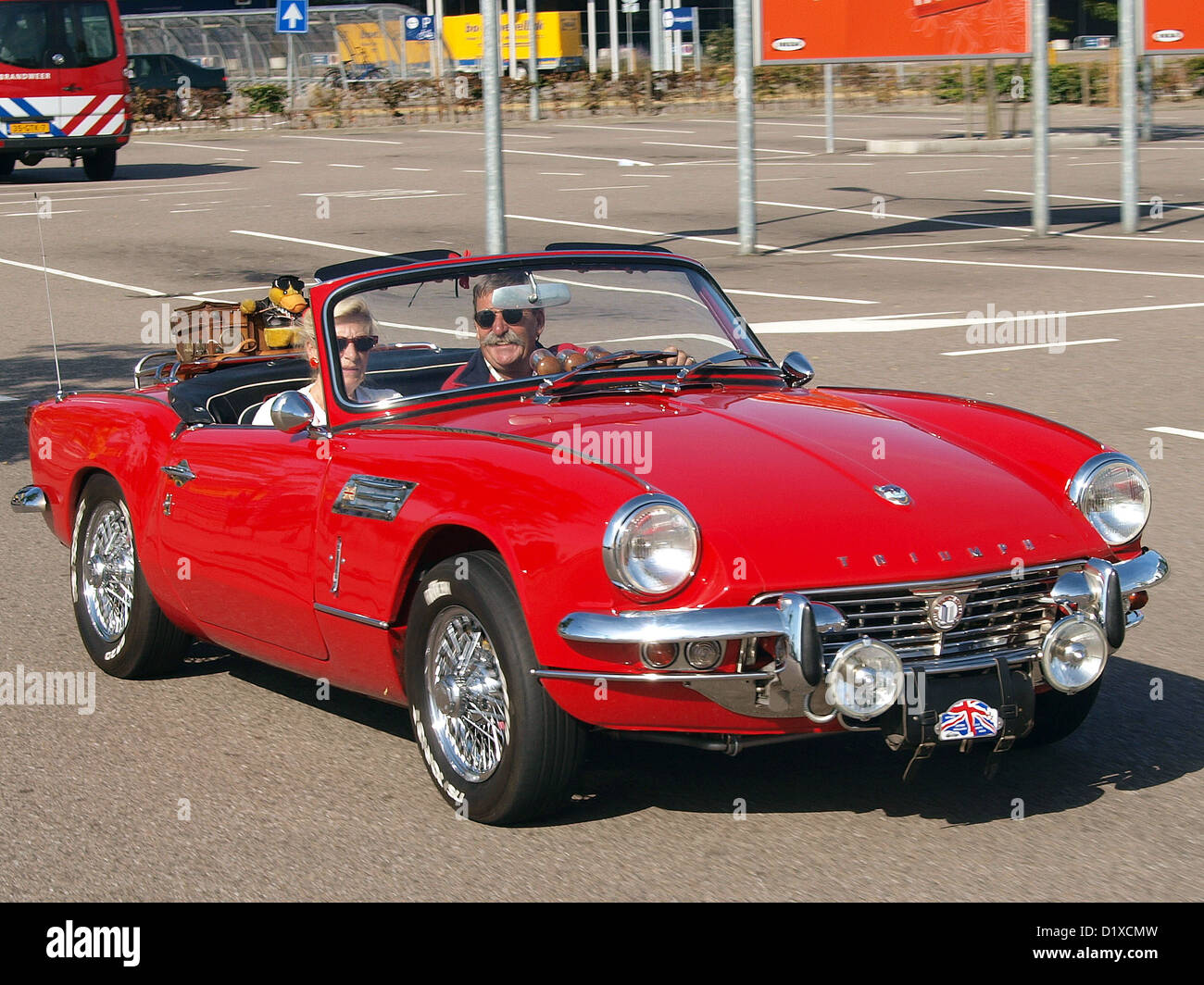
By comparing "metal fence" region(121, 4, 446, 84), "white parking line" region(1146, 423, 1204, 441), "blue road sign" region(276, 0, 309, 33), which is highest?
"metal fence" region(121, 4, 446, 84)

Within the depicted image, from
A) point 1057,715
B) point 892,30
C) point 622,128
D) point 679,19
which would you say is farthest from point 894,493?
point 679,19

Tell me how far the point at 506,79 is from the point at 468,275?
49.2 m

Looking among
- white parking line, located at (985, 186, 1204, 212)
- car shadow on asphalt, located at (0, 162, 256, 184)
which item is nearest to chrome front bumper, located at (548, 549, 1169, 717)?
white parking line, located at (985, 186, 1204, 212)

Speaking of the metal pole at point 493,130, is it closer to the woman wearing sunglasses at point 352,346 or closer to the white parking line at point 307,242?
the white parking line at point 307,242

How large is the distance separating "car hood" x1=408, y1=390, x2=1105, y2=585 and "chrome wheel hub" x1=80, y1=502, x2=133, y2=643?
1.81 m

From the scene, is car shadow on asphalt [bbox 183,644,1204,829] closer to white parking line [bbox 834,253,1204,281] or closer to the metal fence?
white parking line [bbox 834,253,1204,281]

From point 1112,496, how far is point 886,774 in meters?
1.04

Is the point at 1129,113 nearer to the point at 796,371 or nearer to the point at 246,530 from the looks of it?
the point at 796,371

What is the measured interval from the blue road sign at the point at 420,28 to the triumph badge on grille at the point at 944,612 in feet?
183

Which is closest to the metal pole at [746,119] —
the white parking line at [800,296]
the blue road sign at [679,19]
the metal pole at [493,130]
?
the white parking line at [800,296]

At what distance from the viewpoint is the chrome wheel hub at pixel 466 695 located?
15.1 ft

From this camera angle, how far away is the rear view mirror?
18.9 ft

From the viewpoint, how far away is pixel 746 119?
803 inches
